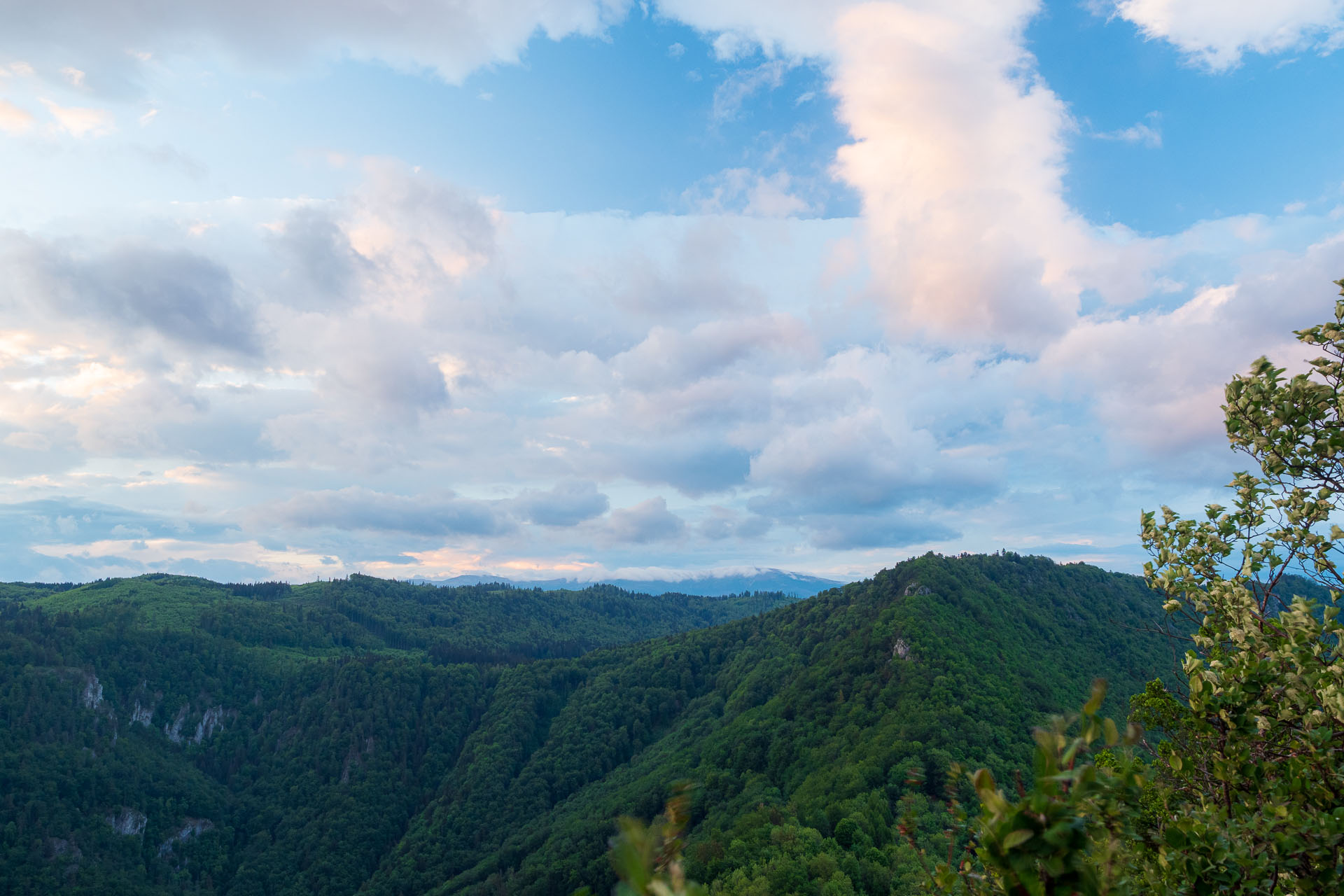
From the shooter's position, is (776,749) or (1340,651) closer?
(1340,651)

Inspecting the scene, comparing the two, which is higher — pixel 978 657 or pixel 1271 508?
pixel 1271 508

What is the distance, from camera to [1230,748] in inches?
347

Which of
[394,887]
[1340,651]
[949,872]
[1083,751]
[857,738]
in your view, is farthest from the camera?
[394,887]

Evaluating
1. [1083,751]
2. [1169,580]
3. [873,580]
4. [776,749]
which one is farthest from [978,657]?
[1083,751]

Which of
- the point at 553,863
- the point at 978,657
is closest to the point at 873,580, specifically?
the point at 978,657

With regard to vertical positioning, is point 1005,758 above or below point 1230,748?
below

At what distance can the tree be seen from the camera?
4.00 metres

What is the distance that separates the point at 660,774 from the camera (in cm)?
15400

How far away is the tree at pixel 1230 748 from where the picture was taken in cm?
400

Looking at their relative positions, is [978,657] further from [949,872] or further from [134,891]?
[134,891]

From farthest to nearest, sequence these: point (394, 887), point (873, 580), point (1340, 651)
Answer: point (873, 580)
point (394, 887)
point (1340, 651)

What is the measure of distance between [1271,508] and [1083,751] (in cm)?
1089

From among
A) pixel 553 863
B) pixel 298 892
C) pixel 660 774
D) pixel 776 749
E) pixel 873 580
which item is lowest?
pixel 298 892

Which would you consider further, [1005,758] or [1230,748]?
[1005,758]
